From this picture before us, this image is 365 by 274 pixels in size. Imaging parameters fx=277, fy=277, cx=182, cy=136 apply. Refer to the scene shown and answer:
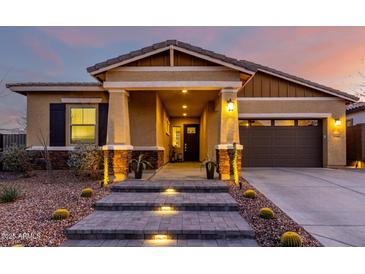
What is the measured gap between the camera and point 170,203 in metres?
5.81

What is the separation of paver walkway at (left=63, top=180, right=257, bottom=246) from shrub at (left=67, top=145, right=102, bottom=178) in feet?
7.63

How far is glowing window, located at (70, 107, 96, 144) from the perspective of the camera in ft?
37.9

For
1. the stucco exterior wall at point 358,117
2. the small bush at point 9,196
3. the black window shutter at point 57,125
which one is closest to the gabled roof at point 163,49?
the small bush at point 9,196

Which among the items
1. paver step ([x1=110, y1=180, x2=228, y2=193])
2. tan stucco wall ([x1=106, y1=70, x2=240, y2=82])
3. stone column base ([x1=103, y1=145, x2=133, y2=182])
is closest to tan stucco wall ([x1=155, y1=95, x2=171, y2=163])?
tan stucco wall ([x1=106, y1=70, x2=240, y2=82])

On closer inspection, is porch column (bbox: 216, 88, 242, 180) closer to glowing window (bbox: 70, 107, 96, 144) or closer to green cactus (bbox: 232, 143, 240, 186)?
green cactus (bbox: 232, 143, 240, 186)

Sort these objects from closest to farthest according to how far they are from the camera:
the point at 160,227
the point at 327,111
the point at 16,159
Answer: the point at 160,227 → the point at 16,159 → the point at 327,111

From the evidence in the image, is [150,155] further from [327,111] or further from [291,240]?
[327,111]

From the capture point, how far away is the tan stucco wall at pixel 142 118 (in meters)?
11.0

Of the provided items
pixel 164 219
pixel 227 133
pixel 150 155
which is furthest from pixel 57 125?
pixel 164 219

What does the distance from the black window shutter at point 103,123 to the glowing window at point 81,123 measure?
0.33m

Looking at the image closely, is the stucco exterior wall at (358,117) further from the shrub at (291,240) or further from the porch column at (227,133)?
the shrub at (291,240)

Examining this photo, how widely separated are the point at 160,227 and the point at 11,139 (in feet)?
33.8
